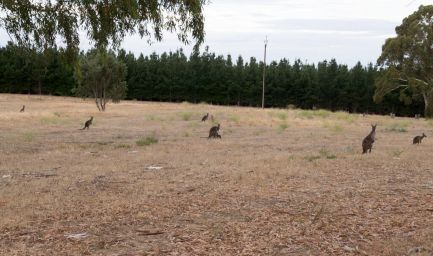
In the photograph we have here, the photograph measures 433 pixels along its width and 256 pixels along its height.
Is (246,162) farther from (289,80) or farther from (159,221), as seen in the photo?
(289,80)

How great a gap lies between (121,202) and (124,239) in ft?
6.46

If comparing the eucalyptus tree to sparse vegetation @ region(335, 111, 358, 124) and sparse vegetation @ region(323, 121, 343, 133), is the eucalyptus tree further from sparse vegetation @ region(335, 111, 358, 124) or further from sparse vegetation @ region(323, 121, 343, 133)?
sparse vegetation @ region(323, 121, 343, 133)

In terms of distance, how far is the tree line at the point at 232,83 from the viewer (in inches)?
2685

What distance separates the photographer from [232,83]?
72.2 meters

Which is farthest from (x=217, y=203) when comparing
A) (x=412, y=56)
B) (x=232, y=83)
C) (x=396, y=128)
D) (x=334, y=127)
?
(x=232, y=83)

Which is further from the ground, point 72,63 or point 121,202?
point 72,63

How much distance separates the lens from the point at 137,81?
2963 inches

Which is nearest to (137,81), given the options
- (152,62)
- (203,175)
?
(152,62)

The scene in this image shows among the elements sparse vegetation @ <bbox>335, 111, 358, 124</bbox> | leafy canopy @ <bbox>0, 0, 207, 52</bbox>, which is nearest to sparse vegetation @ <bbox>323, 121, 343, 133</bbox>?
sparse vegetation @ <bbox>335, 111, 358, 124</bbox>

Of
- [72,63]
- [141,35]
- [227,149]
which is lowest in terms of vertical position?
[227,149]

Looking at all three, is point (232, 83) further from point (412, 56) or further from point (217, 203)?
point (217, 203)

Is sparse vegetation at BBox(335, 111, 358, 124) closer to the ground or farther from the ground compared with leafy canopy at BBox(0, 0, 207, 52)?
closer to the ground

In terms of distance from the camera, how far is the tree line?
224 feet

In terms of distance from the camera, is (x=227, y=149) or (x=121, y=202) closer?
(x=121, y=202)
